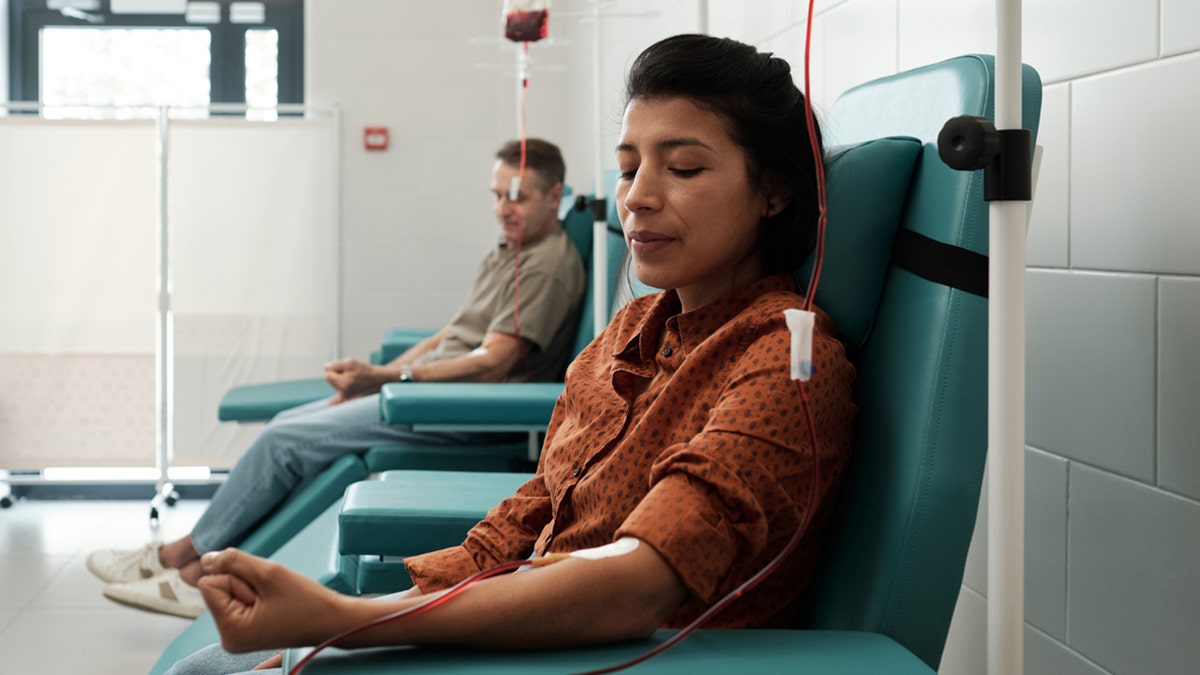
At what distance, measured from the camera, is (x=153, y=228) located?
448 cm

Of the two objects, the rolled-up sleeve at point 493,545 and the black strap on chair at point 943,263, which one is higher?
the black strap on chair at point 943,263

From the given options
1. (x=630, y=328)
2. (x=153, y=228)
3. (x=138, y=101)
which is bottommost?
(x=630, y=328)

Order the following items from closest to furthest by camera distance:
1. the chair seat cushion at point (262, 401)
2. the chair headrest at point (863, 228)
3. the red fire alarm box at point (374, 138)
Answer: the chair headrest at point (863, 228) → the chair seat cushion at point (262, 401) → the red fire alarm box at point (374, 138)

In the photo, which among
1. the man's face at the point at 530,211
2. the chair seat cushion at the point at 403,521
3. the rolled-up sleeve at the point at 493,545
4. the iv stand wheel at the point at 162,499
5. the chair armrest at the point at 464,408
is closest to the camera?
the rolled-up sleeve at the point at 493,545

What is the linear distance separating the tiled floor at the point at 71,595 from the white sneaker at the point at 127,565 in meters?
0.17

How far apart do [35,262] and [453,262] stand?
1.58m

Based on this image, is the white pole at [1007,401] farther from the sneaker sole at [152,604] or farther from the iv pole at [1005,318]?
the sneaker sole at [152,604]

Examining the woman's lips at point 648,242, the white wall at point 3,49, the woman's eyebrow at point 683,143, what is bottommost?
the woman's lips at point 648,242

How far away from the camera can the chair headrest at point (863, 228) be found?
119 cm

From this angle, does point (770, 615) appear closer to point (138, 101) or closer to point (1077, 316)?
point (1077, 316)

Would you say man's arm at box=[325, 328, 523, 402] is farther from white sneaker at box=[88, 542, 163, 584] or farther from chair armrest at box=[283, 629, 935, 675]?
chair armrest at box=[283, 629, 935, 675]

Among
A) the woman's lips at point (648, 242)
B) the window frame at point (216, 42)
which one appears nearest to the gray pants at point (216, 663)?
the woman's lips at point (648, 242)

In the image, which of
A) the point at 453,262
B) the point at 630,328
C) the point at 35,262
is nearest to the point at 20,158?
the point at 35,262

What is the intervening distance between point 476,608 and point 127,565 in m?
2.37
